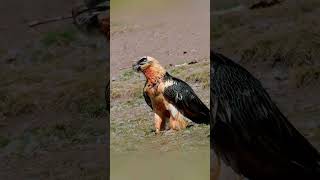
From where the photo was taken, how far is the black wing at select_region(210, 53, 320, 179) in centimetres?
476

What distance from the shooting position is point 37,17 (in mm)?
6012

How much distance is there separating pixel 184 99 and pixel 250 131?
486 mm

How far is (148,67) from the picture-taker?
16.8ft

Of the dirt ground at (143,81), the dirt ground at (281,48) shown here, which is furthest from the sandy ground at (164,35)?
the dirt ground at (281,48)

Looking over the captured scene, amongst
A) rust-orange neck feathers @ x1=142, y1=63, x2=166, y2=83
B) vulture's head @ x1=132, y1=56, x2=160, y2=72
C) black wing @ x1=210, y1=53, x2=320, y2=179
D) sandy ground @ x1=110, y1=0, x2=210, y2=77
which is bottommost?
black wing @ x1=210, y1=53, x2=320, y2=179

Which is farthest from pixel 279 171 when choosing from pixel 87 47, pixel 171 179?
pixel 87 47

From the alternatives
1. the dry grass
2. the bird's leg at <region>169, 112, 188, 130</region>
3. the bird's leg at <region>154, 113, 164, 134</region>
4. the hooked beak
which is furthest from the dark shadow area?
the bird's leg at <region>169, 112, 188, 130</region>

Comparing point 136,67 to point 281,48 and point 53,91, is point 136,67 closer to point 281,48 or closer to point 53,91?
point 53,91

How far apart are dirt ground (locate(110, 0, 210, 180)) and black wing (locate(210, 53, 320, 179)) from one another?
0.10 m

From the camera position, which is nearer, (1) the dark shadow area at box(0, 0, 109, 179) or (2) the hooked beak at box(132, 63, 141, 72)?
(2) the hooked beak at box(132, 63, 141, 72)

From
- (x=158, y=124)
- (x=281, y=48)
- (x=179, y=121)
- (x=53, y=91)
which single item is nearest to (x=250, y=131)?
(x=179, y=121)

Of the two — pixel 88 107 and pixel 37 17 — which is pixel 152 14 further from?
pixel 37 17

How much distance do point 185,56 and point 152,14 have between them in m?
0.39

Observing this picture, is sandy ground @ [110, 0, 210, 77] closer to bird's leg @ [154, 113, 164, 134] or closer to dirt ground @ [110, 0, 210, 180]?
dirt ground @ [110, 0, 210, 180]
